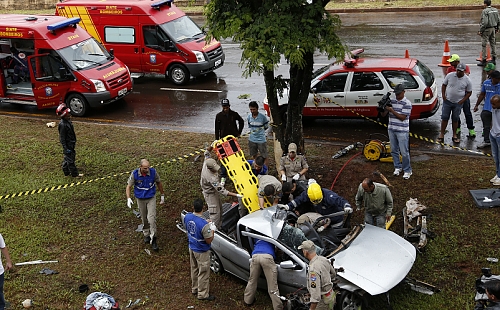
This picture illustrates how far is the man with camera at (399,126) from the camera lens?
11039 mm

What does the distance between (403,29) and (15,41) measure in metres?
14.2

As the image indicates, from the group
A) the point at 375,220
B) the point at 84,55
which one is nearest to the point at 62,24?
the point at 84,55

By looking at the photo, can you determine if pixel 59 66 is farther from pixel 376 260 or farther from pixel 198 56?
pixel 376 260

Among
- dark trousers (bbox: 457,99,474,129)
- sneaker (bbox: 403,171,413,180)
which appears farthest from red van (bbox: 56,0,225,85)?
sneaker (bbox: 403,171,413,180)

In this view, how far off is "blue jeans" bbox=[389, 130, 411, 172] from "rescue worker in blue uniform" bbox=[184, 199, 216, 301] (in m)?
4.51

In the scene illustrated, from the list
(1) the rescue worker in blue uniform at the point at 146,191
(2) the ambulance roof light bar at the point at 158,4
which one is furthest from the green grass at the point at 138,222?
(2) the ambulance roof light bar at the point at 158,4

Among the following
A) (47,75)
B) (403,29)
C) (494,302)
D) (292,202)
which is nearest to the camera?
(494,302)

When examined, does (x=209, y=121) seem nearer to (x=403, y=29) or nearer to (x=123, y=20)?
(x=123, y=20)

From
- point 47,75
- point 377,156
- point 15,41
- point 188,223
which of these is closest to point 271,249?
point 188,223

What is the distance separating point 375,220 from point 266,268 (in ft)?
7.36

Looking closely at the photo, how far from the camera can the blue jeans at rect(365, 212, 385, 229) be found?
30.3ft

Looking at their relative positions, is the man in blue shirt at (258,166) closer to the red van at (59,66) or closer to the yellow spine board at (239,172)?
the yellow spine board at (239,172)

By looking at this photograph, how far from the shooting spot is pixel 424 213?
1016 centimetres

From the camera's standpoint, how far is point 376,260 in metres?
8.10
